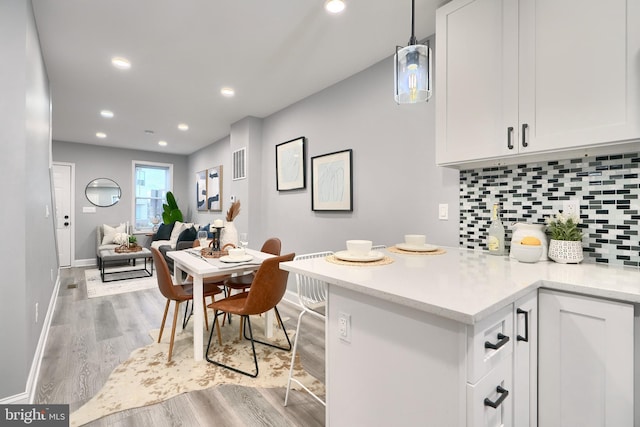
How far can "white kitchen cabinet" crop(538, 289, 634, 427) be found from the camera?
1.04 meters

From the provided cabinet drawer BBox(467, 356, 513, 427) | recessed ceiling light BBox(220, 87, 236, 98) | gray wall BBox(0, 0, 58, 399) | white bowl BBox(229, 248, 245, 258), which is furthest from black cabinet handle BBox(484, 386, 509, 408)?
recessed ceiling light BBox(220, 87, 236, 98)

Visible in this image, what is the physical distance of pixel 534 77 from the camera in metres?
1.50

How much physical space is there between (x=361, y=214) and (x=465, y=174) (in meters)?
1.04

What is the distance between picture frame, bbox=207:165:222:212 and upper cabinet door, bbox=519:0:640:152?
496cm

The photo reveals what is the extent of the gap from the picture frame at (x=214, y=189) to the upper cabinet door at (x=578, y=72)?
4957mm

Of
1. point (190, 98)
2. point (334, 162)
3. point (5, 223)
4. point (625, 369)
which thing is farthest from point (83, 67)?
point (625, 369)

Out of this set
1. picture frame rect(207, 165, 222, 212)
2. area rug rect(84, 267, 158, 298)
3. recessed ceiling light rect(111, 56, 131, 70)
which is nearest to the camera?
recessed ceiling light rect(111, 56, 131, 70)

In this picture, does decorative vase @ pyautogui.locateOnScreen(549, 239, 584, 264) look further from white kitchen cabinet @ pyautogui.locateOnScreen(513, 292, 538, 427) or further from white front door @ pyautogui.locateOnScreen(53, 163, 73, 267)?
white front door @ pyautogui.locateOnScreen(53, 163, 73, 267)

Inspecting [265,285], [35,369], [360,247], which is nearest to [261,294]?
[265,285]

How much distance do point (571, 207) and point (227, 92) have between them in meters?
3.34

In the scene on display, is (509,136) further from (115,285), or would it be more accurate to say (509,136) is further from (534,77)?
(115,285)

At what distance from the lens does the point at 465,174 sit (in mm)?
2127

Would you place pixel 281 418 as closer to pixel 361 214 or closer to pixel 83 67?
pixel 361 214

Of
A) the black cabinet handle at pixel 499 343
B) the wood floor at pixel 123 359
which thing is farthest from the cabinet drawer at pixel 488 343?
the wood floor at pixel 123 359
